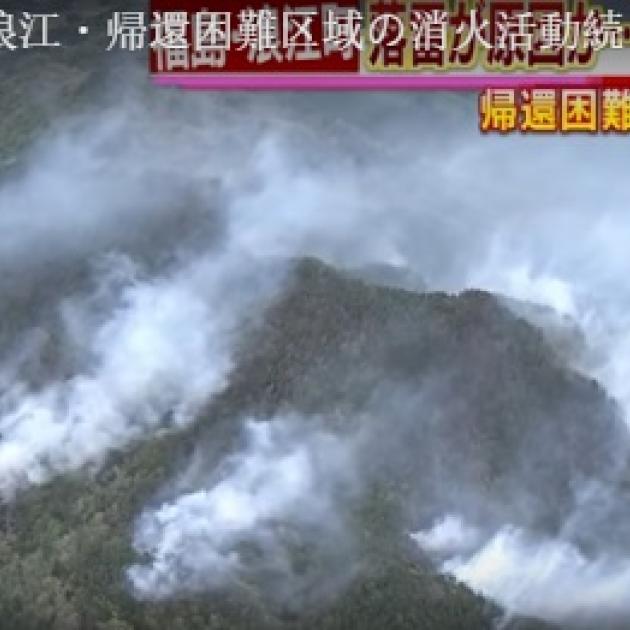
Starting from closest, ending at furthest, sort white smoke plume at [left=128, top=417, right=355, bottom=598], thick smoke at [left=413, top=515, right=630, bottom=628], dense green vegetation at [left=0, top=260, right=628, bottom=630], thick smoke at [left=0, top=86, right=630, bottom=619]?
thick smoke at [left=413, top=515, right=630, bottom=628] → dense green vegetation at [left=0, top=260, right=628, bottom=630] → white smoke plume at [left=128, top=417, right=355, bottom=598] → thick smoke at [left=0, top=86, right=630, bottom=619]

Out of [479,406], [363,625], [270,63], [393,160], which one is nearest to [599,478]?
[479,406]

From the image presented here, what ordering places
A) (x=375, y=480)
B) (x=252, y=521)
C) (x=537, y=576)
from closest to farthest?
1. (x=537, y=576)
2. (x=252, y=521)
3. (x=375, y=480)

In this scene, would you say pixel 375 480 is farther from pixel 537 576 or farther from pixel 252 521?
pixel 537 576

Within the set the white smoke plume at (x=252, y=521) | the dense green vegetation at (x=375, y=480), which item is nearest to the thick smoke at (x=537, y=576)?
the dense green vegetation at (x=375, y=480)

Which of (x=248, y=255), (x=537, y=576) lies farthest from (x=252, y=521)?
(x=248, y=255)

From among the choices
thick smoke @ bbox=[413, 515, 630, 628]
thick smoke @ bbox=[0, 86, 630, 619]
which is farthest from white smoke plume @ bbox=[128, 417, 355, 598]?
thick smoke @ bbox=[413, 515, 630, 628]

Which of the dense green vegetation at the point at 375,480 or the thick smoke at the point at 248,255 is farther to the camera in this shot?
the thick smoke at the point at 248,255

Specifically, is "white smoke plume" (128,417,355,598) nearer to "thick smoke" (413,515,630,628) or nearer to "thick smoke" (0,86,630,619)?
"thick smoke" (0,86,630,619)

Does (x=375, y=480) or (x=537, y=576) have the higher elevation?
(x=375, y=480)

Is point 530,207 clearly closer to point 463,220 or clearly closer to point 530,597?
point 463,220

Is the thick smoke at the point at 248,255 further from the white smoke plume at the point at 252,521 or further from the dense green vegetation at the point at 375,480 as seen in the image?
the dense green vegetation at the point at 375,480
